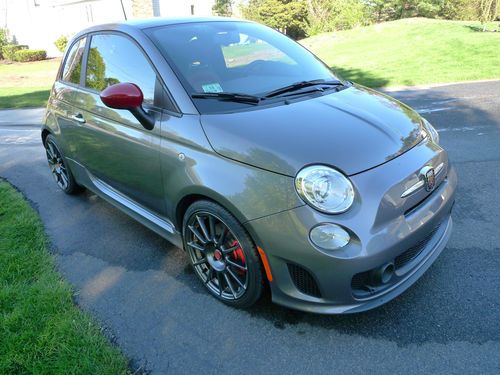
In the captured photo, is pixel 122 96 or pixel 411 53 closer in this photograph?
pixel 122 96

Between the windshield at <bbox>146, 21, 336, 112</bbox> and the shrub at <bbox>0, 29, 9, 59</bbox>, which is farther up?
the windshield at <bbox>146, 21, 336, 112</bbox>

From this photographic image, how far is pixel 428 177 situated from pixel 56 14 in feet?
111

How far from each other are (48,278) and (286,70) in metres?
2.33

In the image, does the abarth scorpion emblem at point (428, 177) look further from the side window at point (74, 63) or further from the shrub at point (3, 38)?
the shrub at point (3, 38)

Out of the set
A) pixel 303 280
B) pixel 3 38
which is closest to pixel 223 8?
pixel 3 38

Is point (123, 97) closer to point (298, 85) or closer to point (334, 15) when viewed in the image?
point (298, 85)

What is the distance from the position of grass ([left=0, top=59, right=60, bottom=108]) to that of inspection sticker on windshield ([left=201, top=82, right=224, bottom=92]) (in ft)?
35.6

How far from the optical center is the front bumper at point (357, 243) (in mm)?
2117

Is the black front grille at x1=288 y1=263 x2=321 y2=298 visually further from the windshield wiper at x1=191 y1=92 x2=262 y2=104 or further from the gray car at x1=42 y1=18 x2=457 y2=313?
the windshield wiper at x1=191 y1=92 x2=262 y2=104

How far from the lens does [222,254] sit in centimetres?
262

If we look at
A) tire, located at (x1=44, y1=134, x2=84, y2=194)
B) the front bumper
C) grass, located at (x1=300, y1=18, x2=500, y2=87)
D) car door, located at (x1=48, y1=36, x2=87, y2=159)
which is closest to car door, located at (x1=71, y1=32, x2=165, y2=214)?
car door, located at (x1=48, y1=36, x2=87, y2=159)

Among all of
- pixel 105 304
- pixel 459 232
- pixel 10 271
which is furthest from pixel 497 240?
pixel 10 271

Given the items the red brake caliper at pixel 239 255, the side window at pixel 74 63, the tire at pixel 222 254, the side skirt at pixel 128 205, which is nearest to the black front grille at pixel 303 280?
the tire at pixel 222 254

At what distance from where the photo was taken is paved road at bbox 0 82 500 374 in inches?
88.0
